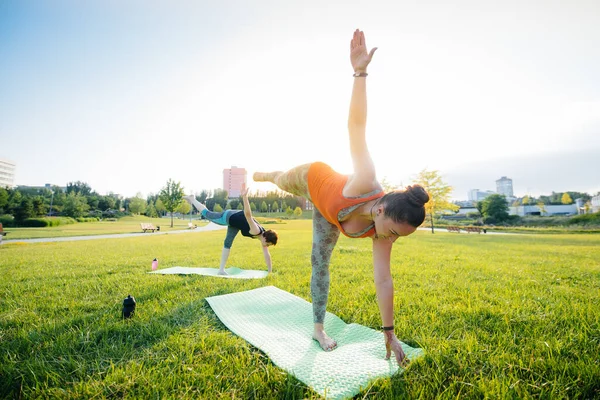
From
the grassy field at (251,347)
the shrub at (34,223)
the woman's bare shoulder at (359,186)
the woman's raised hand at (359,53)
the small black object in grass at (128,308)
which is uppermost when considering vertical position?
the woman's raised hand at (359,53)

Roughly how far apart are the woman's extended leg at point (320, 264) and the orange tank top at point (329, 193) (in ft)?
0.79

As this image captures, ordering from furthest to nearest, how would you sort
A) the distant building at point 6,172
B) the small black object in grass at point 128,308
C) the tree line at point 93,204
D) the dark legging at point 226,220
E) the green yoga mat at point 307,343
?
the distant building at point 6,172
the tree line at point 93,204
the dark legging at point 226,220
the small black object in grass at point 128,308
the green yoga mat at point 307,343

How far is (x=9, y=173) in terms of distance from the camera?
363 ft

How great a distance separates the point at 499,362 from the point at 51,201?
7097 cm

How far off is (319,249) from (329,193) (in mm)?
750

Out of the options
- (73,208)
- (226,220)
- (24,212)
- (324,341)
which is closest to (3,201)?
(24,212)

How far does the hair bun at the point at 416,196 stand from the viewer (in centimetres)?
192

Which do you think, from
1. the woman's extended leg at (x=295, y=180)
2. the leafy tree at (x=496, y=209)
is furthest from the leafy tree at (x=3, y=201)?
the leafy tree at (x=496, y=209)

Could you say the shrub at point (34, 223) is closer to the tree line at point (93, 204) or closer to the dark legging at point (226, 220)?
the tree line at point (93, 204)

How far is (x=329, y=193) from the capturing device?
2.45 metres

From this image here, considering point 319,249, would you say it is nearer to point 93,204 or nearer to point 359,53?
point 359,53

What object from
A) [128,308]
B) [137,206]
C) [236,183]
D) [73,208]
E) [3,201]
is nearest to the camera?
[128,308]

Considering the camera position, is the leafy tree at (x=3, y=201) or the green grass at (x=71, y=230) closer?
the green grass at (x=71, y=230)

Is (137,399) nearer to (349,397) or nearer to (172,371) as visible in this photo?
(172,371)
